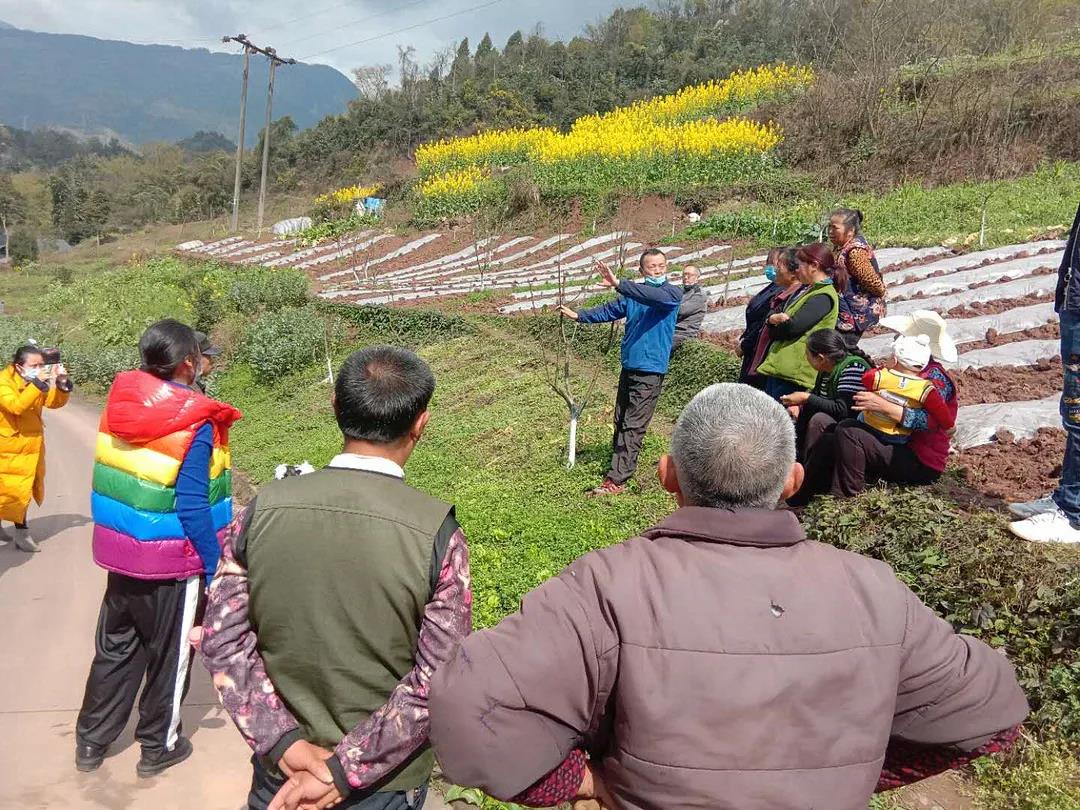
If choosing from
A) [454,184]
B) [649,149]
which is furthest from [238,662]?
[454,184]

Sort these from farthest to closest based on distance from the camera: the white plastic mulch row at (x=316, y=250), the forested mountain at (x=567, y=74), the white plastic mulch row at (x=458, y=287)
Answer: the forested mountain at (x=567, y=74) → the white plastic mulch row at (x=316, y=250) → the white plastic mulch row at (x=458, y=287)

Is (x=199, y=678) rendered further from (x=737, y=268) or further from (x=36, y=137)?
(x=36, y=137)

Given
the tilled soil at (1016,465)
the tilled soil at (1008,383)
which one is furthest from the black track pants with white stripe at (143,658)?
the tilled soil at (1008,383)

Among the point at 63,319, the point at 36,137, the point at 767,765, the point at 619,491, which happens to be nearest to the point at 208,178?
the point at 63,319

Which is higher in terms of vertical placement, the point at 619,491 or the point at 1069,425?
the point at 1069,425

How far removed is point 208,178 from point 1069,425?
54.8m

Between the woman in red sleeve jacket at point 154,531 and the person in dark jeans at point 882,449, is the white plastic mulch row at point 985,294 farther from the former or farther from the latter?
the woman in red sleeve jacket at point 154,531

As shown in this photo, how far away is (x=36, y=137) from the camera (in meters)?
116

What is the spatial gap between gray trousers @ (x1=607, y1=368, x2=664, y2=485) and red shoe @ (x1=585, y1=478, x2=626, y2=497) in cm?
3

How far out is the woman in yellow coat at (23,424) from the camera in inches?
184

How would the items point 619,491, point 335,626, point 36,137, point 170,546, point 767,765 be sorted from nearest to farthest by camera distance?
point 767,765
point 335,626
point 170,546
point 619,491
point 36,137

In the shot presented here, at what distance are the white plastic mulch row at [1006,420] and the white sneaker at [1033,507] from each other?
1.26 meters

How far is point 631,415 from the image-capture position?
514cm

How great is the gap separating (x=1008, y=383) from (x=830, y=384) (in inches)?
91.3
